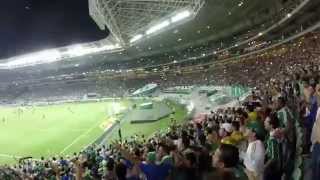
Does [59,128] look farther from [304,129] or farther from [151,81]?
[304,129]

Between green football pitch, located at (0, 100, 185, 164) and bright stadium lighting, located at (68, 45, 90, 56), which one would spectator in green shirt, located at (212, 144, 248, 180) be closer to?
green football pitch, located at (0, 100, 185, 164)

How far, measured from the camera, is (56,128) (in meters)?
40.1

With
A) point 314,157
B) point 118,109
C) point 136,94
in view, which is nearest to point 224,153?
point 314,157

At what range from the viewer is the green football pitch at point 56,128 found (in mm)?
32031

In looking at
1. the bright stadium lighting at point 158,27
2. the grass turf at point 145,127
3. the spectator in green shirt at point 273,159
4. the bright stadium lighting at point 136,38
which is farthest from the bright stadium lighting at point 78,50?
the spectator in green shirt at point 273,159

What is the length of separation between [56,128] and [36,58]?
67.8 ft

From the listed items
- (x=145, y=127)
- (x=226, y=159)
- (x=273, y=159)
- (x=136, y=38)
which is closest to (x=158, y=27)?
(x=136, y=38)

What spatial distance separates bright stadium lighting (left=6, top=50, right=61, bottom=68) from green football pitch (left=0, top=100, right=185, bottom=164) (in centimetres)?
564

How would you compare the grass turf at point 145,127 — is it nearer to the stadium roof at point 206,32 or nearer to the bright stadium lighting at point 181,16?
the bright stadium lighting at point 181,16

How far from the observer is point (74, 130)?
37781 mm

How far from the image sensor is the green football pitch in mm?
32031

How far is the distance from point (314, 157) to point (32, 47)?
57.6 metres

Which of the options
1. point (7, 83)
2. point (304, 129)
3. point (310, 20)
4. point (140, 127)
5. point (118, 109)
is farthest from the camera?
point (7, 83)

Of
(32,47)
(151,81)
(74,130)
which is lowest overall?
(74,130)
